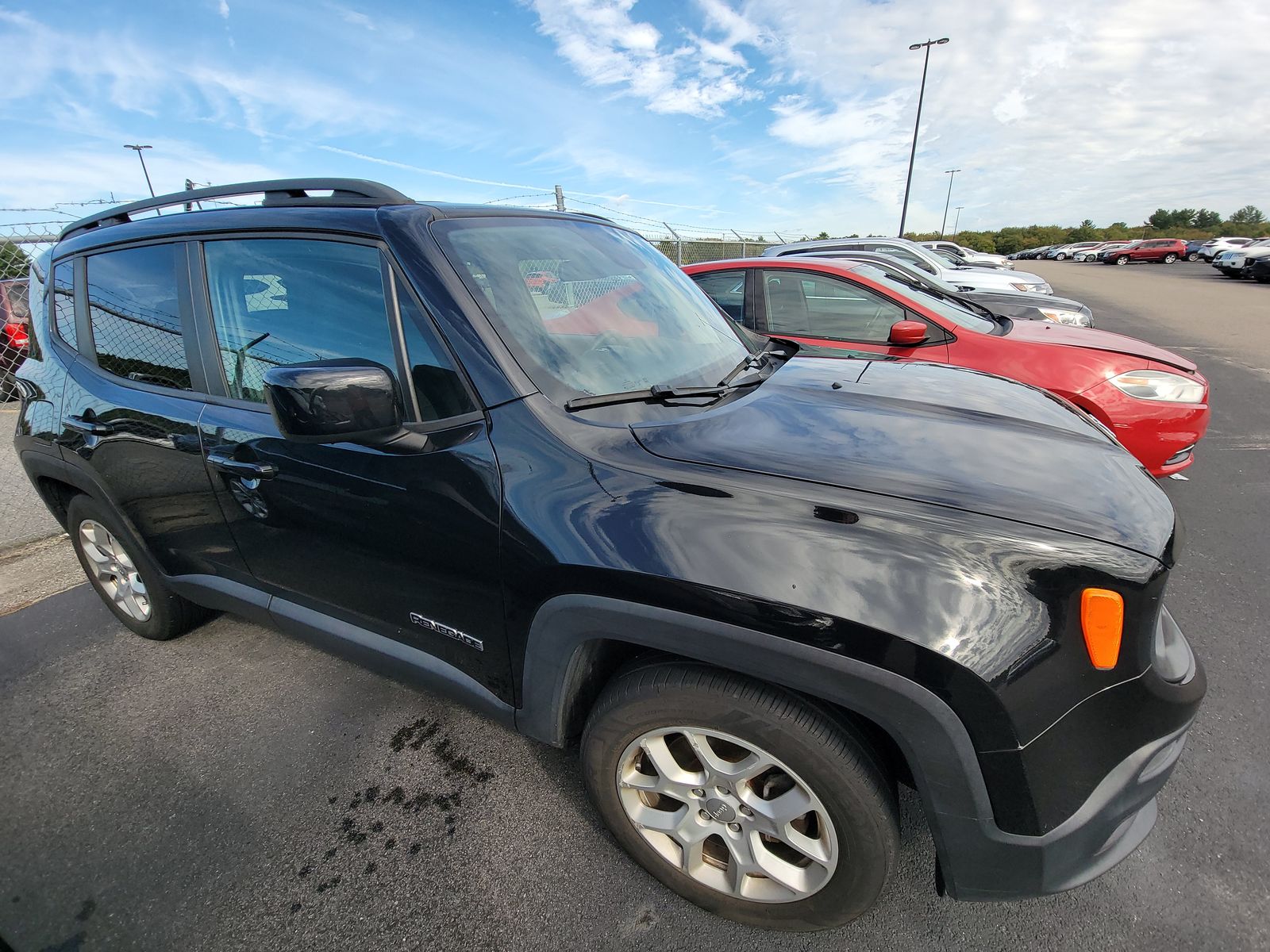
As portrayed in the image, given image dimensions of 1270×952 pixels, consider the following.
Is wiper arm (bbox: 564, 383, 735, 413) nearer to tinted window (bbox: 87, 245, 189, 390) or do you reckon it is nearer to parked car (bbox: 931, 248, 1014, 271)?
tinted window (bbox: 87, 245, 189, 390)

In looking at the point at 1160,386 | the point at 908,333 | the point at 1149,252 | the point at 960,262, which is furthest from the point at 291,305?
the point at 1149,252

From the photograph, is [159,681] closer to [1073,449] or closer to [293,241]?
[293,241]

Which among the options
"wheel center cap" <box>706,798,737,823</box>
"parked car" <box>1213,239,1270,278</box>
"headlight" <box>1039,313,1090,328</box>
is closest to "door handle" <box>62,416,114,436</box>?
"wheel center cap" <box>706,798,737,823</box>

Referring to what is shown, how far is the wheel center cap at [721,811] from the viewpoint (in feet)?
5.09

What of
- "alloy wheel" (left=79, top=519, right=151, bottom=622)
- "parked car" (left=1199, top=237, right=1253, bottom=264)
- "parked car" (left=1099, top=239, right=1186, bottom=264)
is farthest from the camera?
"parked car" (left=1099, top=239, right=1186, bottom=264)

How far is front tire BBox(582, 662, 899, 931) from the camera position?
1375 millimetres

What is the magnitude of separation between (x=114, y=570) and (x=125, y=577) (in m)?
0.11

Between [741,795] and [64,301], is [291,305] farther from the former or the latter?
[741,795]

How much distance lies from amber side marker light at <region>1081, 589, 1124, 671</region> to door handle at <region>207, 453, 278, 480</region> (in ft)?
7.18

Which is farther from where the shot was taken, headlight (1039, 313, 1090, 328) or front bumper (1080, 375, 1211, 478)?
headlight (1039, 313, 1090, 328)

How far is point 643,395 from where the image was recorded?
67.8 inches

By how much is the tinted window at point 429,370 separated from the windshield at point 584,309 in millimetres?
164

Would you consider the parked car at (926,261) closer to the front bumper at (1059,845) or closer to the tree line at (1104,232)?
the front bumper at (1059,845)

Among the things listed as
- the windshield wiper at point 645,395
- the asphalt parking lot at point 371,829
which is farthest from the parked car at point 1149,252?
the windshield wiper at point 645,395
